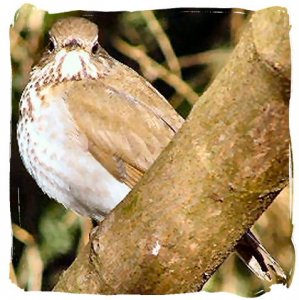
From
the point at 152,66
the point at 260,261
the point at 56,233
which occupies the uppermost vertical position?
the point at 152,66

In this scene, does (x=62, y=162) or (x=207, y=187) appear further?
(x=62, y=162)

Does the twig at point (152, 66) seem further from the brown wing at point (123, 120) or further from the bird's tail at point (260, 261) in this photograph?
the bird's tail at point (260, 261)

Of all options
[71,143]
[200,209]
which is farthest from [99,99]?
[200,209]

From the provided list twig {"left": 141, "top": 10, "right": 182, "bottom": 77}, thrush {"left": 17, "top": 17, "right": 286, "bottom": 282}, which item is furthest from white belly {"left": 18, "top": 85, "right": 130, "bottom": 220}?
twig {"left": 141, "top": 10, "right": 182, "bottom": 77}

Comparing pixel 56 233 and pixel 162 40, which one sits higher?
pixel 162 40

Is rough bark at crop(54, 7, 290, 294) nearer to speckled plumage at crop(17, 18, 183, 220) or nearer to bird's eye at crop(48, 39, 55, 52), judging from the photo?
speckled plumage at crop(17, 18, 183, 220)

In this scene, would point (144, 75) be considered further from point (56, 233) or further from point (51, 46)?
point (56, 233)

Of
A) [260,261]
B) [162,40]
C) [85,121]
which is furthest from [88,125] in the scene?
[260,261]
